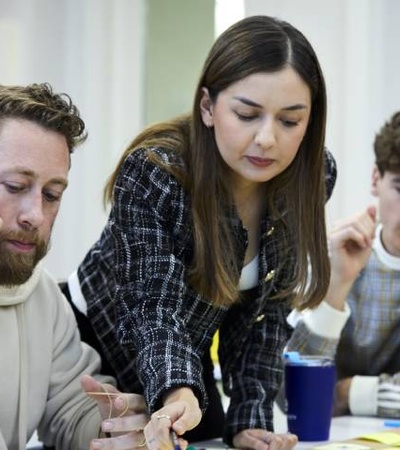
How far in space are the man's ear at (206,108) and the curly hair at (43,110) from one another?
22 cm

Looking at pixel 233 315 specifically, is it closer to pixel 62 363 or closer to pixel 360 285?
pixel 62 363

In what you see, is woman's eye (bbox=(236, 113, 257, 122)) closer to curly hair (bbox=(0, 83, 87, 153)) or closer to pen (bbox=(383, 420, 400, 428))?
curly hair (bbox=(0, 83, 87, 153))

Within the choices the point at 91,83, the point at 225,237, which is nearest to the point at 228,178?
the point at 225,237

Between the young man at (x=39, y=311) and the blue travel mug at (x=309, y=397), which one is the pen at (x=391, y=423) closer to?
the blue travel mug at (x=309, y=397)

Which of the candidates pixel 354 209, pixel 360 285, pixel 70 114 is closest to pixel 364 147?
pixel 354 209

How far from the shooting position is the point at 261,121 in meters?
1.64

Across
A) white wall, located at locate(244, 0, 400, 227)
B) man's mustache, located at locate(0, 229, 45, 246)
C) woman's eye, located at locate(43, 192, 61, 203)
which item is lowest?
man's mustache, located at locate(0, 229, 45, 246)

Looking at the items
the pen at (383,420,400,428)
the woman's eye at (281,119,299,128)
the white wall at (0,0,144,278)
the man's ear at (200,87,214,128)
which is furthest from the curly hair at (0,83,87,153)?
the white wall at (0,0,144,278)

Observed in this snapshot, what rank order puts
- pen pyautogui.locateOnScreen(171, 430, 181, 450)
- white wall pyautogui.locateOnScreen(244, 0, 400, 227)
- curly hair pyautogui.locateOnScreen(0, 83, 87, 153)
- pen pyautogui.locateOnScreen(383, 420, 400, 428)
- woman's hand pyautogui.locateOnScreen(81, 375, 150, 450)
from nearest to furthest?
pen pyautogui.locateOnScreen(171, 430, 181, 450), woman's hand pyautogui.locateOnScreen(81, 375, 150, 450), curly hair pyautogui.locateOnScreen(0, 83, 87, 153), pen pyautogui.locateOnScreen(383, 420, 400, 428), white wall pyautogui.locateOnScreen(244, 0, 400, 227)

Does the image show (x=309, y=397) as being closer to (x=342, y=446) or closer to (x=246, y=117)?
(x=342, y=446)

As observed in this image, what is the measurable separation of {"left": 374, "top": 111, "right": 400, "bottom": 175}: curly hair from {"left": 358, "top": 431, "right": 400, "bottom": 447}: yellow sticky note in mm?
739

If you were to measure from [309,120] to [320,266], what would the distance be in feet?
0.88

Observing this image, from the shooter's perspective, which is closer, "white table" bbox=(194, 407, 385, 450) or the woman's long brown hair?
the woman's long brown hair

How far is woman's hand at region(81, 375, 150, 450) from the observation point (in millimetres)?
1586
